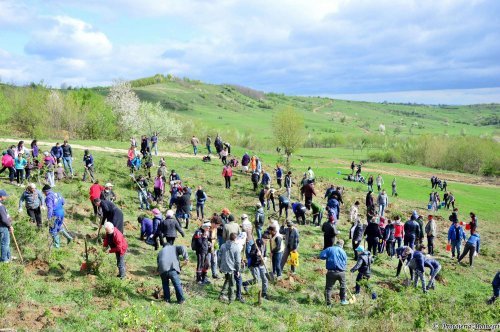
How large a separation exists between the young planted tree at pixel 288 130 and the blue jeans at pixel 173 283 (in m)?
56.9

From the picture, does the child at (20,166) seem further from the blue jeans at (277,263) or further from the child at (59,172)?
the blue jeans at (277,263)

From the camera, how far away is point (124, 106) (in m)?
66.8

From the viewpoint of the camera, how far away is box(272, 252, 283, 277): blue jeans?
1509 cm

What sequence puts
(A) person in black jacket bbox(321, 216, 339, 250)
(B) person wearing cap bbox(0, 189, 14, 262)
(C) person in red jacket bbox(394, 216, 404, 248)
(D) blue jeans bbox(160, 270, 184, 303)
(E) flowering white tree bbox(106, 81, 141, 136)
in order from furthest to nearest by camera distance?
(E) flowering white tree bbox(106, 81, 141, 136)
(C) person in red jacket bbox(394, 216, 404, 248)
(A) person in black jacket bbox(321, 216, 339, 250)
(B) person wearing cap bbox(0, 189, 14, 262)
(D) blue jeans bbox(160, 270, 184, 303)

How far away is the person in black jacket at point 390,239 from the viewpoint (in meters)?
20.8

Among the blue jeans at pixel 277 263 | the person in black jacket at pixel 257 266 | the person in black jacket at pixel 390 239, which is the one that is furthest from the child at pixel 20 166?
the person in black jacket at pixel 390 239

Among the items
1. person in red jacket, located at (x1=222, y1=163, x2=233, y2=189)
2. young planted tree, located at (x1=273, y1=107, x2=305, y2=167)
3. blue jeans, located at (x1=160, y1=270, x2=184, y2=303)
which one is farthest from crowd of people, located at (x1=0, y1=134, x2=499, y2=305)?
young planted tree, located at (x1=273, y1=107, x2=305, y2=167)

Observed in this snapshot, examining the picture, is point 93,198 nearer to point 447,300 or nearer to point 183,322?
point 183,322

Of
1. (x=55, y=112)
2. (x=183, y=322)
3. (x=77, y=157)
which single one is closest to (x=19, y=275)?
(x=183, y=322)

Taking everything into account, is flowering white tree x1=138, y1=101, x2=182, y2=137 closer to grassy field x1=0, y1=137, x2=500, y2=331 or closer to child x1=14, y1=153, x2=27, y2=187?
child x1=14, y1=153, x2=27, y2=187

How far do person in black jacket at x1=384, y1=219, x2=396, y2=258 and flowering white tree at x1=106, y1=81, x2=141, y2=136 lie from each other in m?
48.7

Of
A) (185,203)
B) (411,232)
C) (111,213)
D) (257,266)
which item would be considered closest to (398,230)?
(411,232)

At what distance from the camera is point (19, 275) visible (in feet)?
37.2

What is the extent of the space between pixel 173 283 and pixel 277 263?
4574 mm
